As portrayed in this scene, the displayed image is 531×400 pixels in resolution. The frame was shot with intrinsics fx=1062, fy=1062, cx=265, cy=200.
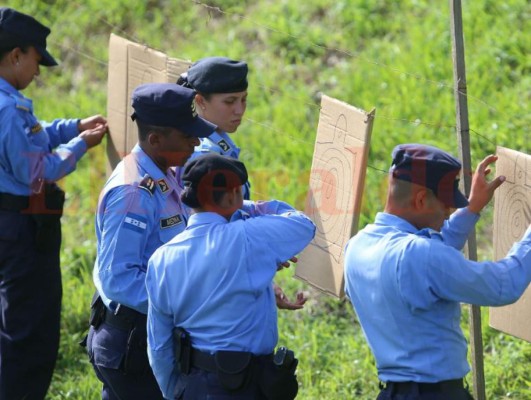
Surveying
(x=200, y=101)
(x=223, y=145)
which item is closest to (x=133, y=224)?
(x=223, y=145)

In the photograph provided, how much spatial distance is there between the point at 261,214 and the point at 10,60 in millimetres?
1859

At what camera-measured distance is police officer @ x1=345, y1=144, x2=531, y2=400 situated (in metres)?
3.43

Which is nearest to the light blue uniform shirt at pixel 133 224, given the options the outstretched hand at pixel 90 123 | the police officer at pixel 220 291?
the police officer at pixel 220 291

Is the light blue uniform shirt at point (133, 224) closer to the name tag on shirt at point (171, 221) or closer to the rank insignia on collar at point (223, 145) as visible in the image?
the name tag on shirt at point (171, 221)

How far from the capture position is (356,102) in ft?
23.9

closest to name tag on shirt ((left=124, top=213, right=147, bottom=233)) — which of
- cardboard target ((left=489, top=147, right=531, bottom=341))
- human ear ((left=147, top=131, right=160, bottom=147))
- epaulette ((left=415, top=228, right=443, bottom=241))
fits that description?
human ear ((left=147, top=131, right=160, bottom=147))

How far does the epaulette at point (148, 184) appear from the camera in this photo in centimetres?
412

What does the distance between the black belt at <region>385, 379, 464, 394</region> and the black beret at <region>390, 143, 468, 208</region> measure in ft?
1.97

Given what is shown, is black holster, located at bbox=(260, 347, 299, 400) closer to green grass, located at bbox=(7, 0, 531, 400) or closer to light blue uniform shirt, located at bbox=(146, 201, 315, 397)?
light blue uniform shirt, located at bbox=(146, 201, 315, 397)

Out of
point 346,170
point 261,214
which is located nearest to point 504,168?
point 346,170

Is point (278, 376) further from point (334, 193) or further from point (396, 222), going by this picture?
point (334, 193)

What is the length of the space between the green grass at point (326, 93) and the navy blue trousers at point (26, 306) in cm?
45

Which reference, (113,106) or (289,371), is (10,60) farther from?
(289,371)

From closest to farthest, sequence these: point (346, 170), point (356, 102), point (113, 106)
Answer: point (346, 170) → point (113, 106) → point (356, 102)
